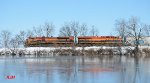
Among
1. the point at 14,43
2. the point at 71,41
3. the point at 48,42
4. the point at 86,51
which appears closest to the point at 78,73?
the point at 86,51

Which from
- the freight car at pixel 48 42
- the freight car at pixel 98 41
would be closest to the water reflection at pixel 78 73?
the freight car at pixel 98 41

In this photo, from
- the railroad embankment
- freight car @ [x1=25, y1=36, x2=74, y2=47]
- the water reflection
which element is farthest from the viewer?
freight car @ [x1=25, y1=36, x2=74, y2=47]

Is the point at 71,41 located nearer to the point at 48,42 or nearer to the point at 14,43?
the point at 48,42

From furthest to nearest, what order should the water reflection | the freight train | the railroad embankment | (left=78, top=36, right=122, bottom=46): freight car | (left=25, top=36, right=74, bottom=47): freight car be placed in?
(left=25, top=36, right=74, bottom=47): freight car < the freight train < (left=78, top=36, right=122, bottom=46): freight car < the railroad embankment < the water reflection

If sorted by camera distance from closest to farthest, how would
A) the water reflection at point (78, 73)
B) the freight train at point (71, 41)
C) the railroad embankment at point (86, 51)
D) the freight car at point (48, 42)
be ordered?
the water reflection at point (78, 73)
the railroad embankment at point (86, 51)
the freight train at point (71, 41)
the freight car at point (48, 42)

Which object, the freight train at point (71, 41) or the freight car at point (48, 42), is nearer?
the freight train at point (71, 41)

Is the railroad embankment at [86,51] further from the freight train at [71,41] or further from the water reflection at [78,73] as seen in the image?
the water reflection at [78,73]

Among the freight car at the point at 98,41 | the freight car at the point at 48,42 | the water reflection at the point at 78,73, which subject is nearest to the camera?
the water reflection at the point at 78,73

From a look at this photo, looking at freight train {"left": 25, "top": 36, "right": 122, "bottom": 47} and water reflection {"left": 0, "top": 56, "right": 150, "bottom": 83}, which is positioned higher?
freight train {"left": 25, "top": 36, "right": 122, "bottom": 47}

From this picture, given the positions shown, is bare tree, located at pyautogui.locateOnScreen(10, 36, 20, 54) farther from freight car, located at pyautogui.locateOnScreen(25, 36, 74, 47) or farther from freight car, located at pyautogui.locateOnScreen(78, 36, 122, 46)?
freight car, located at pyautogui.locateOnScreen(78, 36, 122, 46)

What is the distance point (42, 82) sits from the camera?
68.3 ft

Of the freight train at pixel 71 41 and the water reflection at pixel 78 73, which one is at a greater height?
the freight train at pixel 71 41

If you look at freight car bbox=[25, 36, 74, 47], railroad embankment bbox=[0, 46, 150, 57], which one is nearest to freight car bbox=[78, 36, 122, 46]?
freight car bbox=[25, 36, 74, 47]

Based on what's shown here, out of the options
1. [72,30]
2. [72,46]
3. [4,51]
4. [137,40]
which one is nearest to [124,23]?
[137,40]
